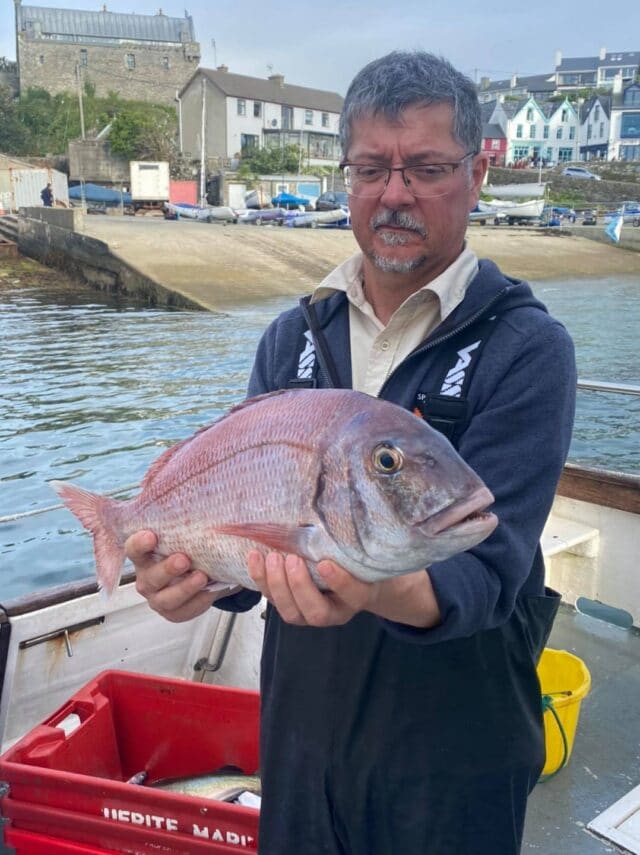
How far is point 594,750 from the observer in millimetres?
Result: 3801

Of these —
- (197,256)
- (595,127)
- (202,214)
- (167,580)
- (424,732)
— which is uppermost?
(595,127)

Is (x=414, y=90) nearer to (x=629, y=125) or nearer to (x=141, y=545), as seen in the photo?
(x=141, y=545)

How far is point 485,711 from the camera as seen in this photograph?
184 centimetres

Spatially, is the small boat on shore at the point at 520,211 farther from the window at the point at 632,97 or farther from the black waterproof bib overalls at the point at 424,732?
the black waterproof bib overalls at the point at 424,732

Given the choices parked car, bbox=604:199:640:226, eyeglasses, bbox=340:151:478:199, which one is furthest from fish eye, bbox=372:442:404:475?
parked car, bbox=604:199:640:226

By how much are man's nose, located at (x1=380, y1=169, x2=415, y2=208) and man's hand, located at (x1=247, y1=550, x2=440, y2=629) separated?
35.5 inches

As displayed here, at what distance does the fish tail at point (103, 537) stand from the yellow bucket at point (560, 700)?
1.93 m

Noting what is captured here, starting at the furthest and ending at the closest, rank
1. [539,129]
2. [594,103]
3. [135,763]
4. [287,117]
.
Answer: [539,129] < [594,103] < [287,117] < [135,763]

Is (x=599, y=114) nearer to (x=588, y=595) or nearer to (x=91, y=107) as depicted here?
(x=91, y=107)

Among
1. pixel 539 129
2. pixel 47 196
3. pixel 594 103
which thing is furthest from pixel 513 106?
pixel 47 196

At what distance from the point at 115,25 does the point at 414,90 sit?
10974cm

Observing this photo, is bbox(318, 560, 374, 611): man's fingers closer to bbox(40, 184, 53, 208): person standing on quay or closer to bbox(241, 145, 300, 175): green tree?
bbox(40, 184, 53, 208): person standing on quay

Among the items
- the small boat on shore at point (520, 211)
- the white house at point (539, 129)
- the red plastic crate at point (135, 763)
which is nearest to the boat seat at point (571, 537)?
the red plastic crate at point (135, 763)

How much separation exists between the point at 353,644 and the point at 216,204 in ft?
187
